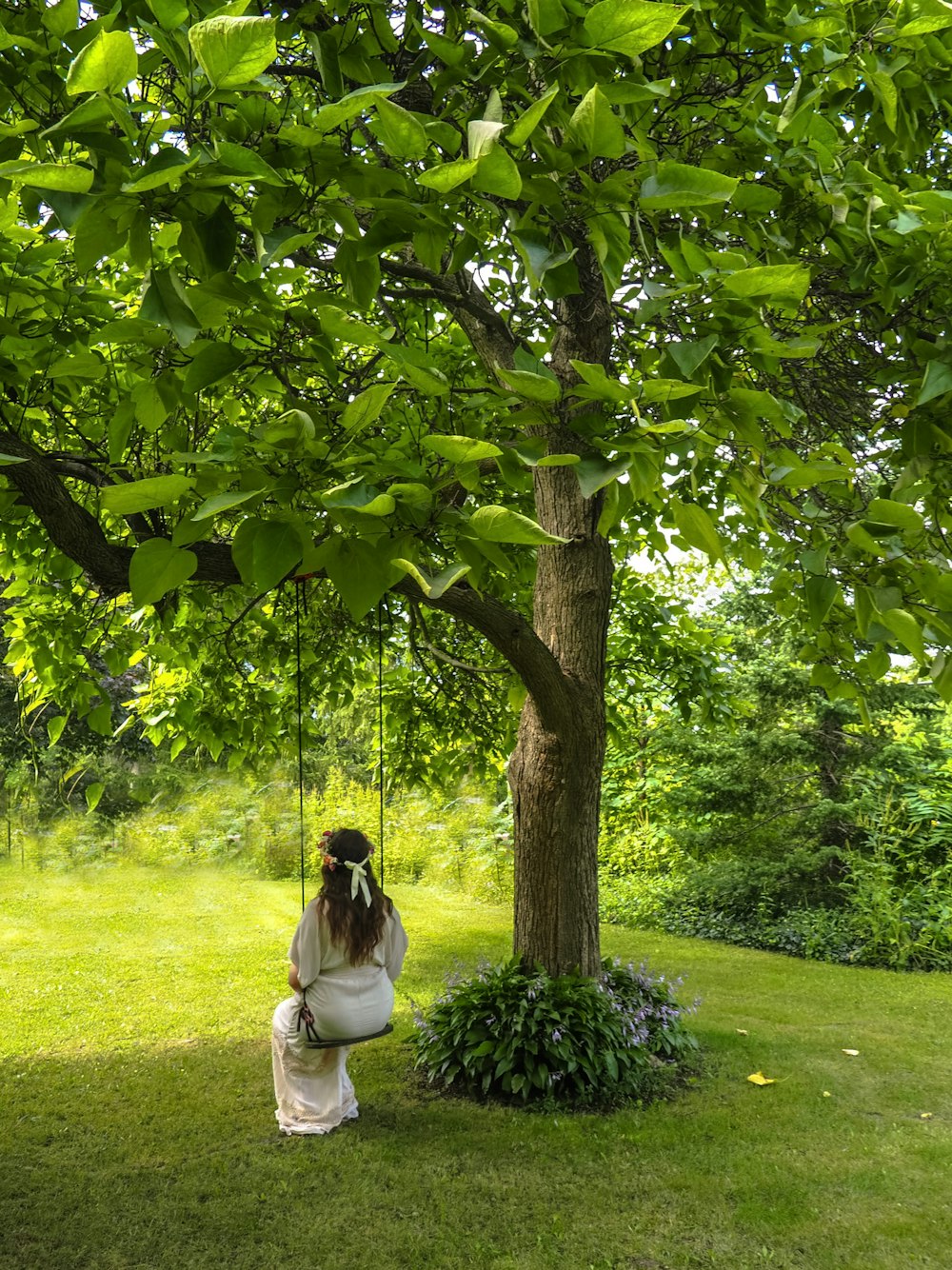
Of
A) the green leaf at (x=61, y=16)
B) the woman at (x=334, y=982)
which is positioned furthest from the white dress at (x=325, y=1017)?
the green leaf at (x=61, y=16)

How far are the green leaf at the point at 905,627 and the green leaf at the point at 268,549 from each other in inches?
41.1

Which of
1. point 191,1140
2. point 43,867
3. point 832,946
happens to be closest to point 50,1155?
point 191,1140

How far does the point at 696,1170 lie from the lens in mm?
4273

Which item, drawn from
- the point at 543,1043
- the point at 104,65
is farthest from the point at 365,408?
the point at 543,1043

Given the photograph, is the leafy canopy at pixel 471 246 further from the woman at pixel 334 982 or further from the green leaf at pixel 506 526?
the woman at pixel 334 982

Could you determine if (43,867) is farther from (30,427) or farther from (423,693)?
(30,427)

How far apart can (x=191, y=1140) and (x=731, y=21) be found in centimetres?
494

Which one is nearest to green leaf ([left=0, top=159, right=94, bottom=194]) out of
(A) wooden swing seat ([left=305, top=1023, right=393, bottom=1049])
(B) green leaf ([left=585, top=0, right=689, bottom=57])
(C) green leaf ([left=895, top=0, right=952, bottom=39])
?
(B) green leaf ([left=585, top=0, right=689, bottom=57])

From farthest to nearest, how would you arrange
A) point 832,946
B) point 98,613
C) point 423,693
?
point 832,946 → point 423,693 → point 98,613

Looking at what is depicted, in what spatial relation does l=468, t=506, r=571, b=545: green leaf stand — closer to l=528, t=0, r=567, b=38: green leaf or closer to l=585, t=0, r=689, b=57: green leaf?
l=585, t=0, r=689, b=57: green leaf

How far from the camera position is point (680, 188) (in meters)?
1.35

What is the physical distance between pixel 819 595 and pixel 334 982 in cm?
360

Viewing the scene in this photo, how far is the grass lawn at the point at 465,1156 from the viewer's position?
3.69 meters

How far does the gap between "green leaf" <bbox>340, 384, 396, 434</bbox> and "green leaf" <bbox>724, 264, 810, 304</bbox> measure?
59cm
